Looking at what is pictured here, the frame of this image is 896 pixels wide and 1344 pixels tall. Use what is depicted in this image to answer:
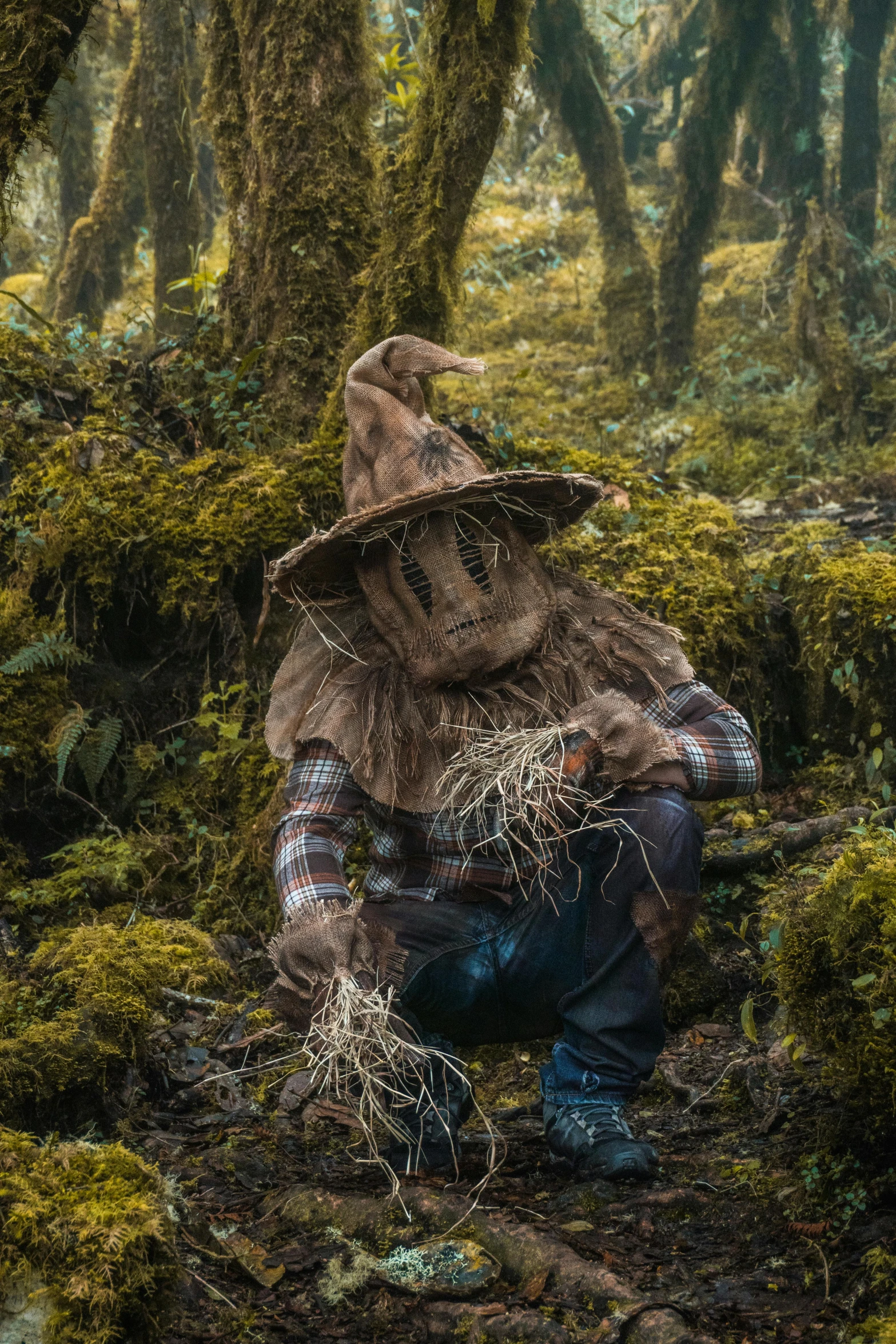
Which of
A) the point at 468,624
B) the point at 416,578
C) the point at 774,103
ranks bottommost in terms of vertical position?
the point at 468,624

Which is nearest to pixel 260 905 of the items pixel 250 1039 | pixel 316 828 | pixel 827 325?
pixel 250 1039

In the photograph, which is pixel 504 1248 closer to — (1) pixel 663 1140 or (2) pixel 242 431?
(1) pixel 663 1140

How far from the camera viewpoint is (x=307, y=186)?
17.4 ft

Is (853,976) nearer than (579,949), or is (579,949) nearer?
(853,976)

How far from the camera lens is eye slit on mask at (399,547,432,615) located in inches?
114

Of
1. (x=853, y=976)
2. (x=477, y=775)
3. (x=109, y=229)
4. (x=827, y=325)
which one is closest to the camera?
(x=853, y=976)

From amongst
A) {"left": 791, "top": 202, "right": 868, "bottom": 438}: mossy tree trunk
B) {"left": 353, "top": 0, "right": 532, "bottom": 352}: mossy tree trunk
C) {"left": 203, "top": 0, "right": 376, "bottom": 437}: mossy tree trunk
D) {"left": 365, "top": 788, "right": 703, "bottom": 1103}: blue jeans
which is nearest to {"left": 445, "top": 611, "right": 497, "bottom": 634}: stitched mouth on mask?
{"left": 365, "top": 788, "right": 703, "bottom": 1103}: blue jeans

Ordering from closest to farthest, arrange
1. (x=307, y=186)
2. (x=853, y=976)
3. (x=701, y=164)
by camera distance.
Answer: (x=853, y=976) < (x=307, y=186) < (x=701, y=164)

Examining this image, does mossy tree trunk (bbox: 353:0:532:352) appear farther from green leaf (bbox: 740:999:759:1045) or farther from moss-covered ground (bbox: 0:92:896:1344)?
green leaf (bbox: 740:999:759:1045)

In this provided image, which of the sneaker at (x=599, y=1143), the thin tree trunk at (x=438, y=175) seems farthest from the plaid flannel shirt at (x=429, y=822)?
the thin tree trunk at (x=438, y=175)

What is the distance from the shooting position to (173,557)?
15.2 ft

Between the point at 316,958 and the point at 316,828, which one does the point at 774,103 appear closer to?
the point at 316,828

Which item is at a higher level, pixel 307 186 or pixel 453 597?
pixel 307 186

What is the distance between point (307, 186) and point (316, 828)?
3.69 metres
